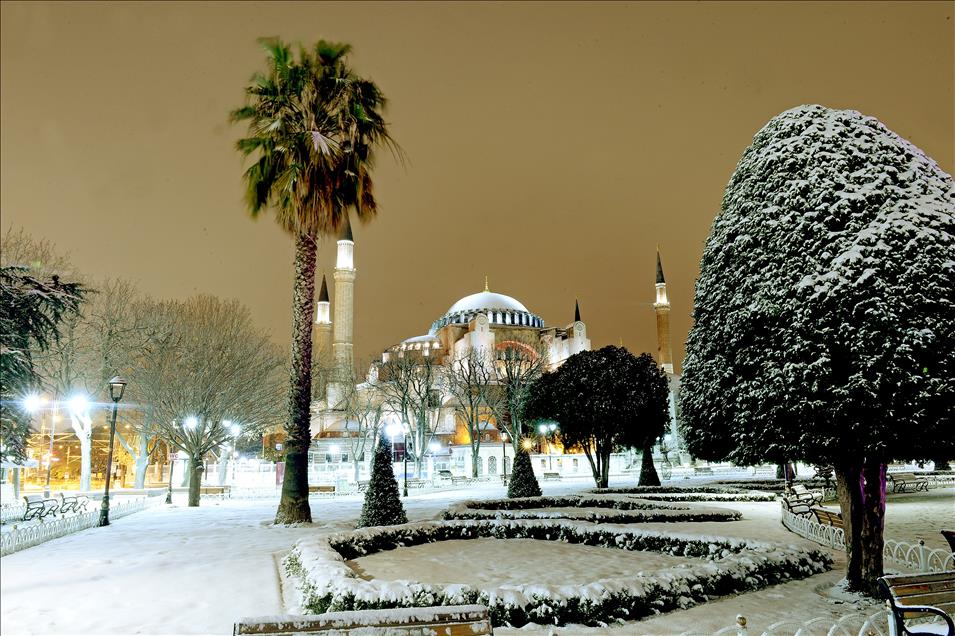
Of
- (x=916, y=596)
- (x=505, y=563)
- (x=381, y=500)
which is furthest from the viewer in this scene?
(x=381, y=500)

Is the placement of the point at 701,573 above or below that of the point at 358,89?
below

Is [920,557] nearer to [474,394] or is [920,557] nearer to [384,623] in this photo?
[384,623]

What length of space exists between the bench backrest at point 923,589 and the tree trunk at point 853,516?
2841 mm

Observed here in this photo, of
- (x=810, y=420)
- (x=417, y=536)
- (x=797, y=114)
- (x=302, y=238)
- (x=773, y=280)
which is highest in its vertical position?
(x=302, y=238)

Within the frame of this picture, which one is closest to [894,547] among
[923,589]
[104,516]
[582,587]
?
[923,589]

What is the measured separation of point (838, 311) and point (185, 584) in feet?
29.6

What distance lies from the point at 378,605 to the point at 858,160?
7.70m

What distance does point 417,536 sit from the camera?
46.1 ft

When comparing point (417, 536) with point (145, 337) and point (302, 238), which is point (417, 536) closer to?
point (302, 238)

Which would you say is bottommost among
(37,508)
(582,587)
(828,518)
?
(828,518)

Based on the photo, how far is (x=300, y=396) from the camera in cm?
1712

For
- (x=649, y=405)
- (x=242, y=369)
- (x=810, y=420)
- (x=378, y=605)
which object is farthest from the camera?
(x=649, y=405)

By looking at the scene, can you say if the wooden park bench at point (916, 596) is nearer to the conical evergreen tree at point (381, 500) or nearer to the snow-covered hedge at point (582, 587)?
the snow-covered hedge at point (582, 587)

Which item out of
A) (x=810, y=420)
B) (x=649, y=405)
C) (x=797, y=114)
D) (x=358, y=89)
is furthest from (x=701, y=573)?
(x=649, y=405)
